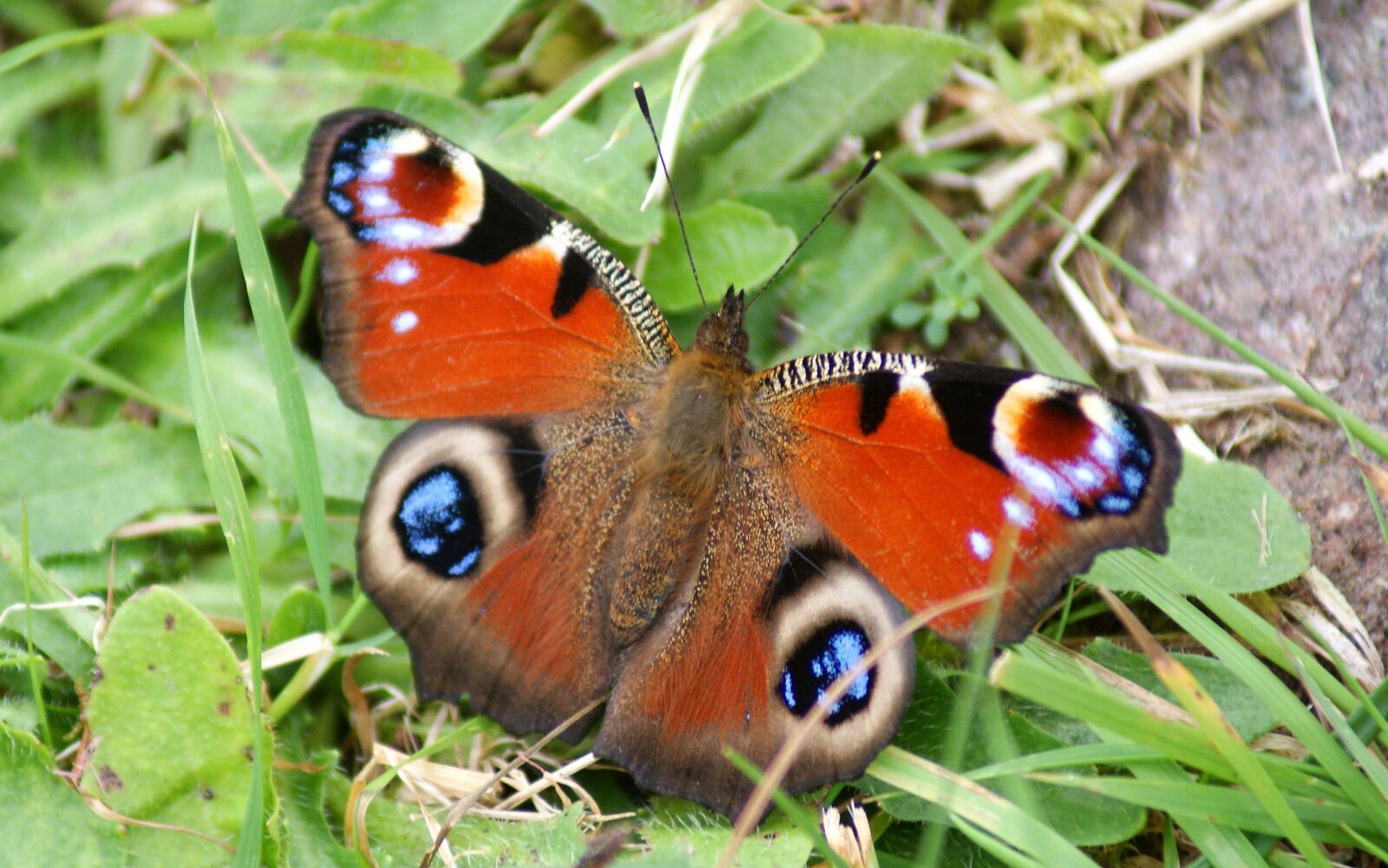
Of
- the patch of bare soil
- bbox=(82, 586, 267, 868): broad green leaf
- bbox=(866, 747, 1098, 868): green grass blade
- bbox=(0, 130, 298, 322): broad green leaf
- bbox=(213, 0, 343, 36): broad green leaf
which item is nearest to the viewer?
bbox=(866, 747, 1098, 868): green grass blade

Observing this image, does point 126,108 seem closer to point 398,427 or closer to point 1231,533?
point 398,427

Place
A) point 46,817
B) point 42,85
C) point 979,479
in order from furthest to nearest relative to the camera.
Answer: point 42,85 → point 46,817 → point 979,479

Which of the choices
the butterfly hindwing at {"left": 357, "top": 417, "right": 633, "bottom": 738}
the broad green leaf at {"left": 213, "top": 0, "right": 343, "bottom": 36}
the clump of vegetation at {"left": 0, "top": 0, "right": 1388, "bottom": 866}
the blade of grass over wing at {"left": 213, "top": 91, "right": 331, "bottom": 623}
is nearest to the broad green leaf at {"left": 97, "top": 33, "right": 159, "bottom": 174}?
the clump of vegetation at {"left": 0, "top": 0, "right": 1388, "bottom": 866}

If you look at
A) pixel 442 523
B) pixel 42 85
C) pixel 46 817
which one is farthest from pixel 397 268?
pixel 42 85

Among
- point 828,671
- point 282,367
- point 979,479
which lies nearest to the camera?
point 979,479

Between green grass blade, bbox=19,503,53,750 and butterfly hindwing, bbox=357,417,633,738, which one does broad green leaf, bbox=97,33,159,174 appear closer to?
green grass blade, bbox=19,503,53,750

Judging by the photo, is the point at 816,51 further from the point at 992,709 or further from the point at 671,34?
the point at 992,709

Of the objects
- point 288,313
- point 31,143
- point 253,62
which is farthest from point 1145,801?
point 31,143
